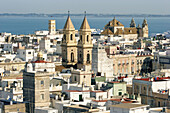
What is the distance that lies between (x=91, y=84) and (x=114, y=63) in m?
24.5

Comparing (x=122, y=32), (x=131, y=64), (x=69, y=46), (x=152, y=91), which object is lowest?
(x=152, y=91)

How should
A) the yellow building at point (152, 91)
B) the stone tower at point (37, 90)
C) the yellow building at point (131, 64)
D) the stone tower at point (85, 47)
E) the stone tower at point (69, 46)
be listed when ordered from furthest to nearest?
1. the yellow building at point (131, 64)
2. the stone tower at point (69, 46)
3. the stone tower at point (85, 47)
4. the yellow building at point (152, 91)
5. the stone tower at point (37, 90)

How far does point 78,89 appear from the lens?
6038 cm

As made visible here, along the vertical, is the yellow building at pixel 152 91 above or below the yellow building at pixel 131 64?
below

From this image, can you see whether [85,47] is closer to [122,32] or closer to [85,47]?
[85,47]

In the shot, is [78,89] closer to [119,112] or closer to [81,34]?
[119,112]

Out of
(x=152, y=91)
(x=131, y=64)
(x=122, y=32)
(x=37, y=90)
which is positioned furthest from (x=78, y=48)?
(x=122, y=32)

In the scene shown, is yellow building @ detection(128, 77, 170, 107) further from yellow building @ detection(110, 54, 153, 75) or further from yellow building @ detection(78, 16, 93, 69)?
yellow building @ detection(110, 54, 153, 75)

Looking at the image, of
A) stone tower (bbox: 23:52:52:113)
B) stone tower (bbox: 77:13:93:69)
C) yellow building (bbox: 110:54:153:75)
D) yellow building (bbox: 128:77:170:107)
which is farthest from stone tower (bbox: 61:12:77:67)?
stone tower (bbox: 23:52:52:113)

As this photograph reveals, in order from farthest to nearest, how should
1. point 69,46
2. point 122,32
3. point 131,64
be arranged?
point 122,32 → point 131,64 → point 69,46

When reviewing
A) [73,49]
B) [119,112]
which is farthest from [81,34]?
[119,112]

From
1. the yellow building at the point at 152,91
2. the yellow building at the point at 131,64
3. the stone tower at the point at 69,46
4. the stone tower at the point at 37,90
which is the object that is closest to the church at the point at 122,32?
the yellow building at the point at 131,64

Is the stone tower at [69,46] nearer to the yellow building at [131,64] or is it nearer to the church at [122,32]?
the yellow building at [131,64]

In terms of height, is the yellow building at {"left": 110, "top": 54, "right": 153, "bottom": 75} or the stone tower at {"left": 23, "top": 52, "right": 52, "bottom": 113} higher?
the yellow building at {"left": 110, "top": 54, "right": 153, "bottom": 75}
